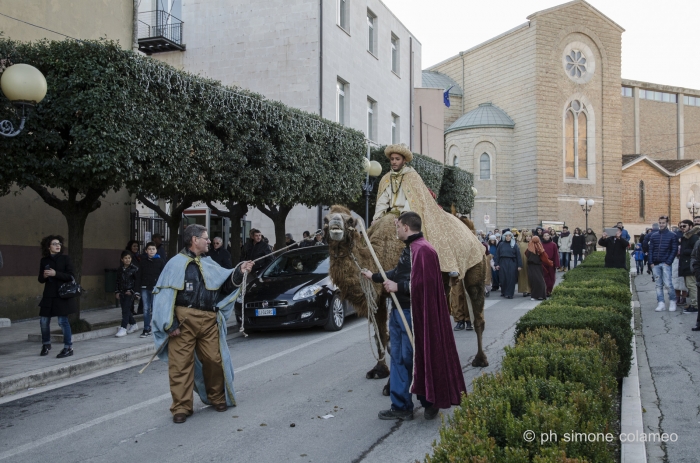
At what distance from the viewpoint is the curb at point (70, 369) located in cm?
797

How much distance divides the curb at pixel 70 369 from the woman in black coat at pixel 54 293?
65 centimetres

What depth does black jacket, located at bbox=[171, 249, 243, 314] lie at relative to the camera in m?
6.37

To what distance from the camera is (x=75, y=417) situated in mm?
6559

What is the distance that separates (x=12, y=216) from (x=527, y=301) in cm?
1323

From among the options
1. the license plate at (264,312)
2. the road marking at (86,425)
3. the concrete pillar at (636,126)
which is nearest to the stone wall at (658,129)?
the concrete pillar at (636,126)

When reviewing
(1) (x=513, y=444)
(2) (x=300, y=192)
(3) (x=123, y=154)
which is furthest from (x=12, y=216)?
(1) (x=513, y=444)

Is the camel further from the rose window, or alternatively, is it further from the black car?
the rose window

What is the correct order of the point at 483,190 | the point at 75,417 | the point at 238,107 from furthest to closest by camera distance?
the point at 483,190
the point at 238,107
the point at 75,417

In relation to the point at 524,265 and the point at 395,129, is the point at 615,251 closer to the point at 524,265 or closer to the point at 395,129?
the point at 524,265

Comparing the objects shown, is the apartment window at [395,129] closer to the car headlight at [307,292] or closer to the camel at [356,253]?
the car headlight at [307,292]

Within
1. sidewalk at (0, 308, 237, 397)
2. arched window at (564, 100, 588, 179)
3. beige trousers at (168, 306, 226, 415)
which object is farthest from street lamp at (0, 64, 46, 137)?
arched window at (564, 100, 588, 179)

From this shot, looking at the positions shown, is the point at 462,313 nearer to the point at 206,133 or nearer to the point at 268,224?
the point at 206,133

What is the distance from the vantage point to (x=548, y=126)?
54.9 metres

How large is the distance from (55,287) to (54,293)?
98 mm
